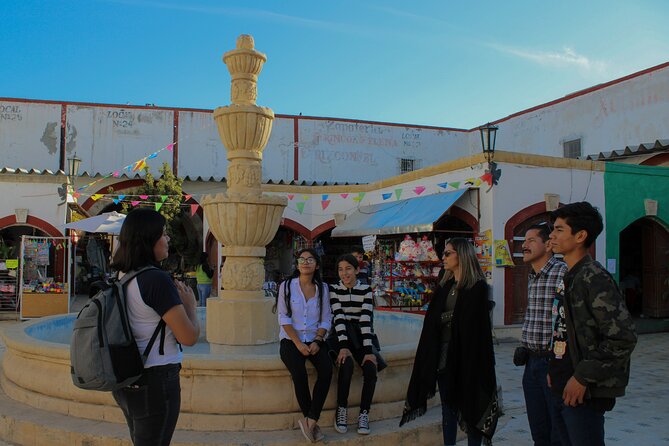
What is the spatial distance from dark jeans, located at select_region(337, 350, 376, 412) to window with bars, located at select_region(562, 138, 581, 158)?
664 inches

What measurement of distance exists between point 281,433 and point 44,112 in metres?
19.9

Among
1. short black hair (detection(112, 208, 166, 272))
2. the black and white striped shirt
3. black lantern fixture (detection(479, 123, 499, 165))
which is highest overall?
black lantern fixture (detection(479, 123, 499, 165))

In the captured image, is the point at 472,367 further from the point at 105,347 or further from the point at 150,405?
the point at 105,347

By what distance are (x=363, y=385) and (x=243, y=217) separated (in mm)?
2582

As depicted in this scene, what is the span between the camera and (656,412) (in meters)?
5.96

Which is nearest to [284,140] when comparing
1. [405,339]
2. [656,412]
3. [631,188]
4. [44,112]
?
[44,112]

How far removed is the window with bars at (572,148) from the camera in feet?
63.0

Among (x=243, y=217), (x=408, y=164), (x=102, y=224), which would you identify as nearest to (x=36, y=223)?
(x=102, y=224)

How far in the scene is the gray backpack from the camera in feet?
8.05

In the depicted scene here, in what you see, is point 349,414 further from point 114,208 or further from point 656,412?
point 114,208

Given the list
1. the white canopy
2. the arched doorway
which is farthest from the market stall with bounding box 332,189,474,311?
the white canopy

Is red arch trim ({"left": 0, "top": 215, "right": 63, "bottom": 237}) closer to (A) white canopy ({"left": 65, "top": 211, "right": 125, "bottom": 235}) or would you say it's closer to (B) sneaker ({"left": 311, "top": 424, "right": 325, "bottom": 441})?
(A) white canopy ({"left": 65, "top": 211, "right": 125, "bottom": 235})

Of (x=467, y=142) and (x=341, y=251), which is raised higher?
(x=467, y=142)

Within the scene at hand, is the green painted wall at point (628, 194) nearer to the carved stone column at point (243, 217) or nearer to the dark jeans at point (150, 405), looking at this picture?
the carved stone column at point (243, 217)
